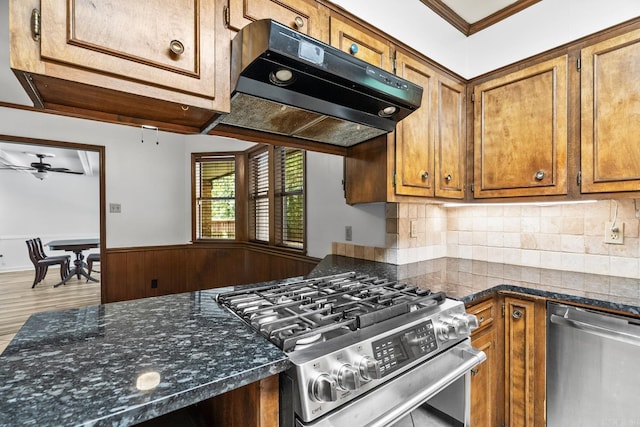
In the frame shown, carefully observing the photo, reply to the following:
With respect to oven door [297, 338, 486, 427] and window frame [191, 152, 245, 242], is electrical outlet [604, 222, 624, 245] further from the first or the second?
window frame [191, 152, 245, 242]

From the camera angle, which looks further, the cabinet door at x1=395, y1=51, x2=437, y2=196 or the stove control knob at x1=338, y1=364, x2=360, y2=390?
the cabinet door at x1=395, y1=51, x2=437, y2=196

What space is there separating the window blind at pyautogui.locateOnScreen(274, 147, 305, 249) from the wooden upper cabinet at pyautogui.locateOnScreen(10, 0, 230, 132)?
189 cm

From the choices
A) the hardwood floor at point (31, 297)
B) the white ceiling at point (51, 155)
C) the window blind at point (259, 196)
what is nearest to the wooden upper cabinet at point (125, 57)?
the window blind at point (259, 196)

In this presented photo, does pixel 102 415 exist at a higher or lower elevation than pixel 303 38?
lower

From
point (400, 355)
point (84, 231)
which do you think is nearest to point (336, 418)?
point (400, 355)

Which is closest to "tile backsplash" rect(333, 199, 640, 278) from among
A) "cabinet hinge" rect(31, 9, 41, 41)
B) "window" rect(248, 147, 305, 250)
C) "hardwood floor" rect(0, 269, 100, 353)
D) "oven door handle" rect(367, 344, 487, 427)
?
"window" rect(248, 147, 305, 250)

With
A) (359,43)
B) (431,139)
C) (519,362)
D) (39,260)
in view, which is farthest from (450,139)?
(39,260)

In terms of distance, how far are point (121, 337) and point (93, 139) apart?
3.90 m

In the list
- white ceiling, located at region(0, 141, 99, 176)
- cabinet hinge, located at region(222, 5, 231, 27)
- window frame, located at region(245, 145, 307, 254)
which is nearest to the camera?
cabinet hinge, located at region(222, 5, 231, 27)

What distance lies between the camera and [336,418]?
0.79 m

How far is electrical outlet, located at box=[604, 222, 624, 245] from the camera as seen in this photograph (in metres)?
1.64

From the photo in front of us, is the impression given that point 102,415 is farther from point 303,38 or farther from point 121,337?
point 303,38

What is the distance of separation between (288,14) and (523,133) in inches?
58.6

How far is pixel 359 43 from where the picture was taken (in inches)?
56.5
